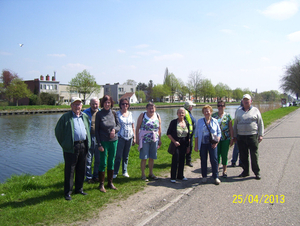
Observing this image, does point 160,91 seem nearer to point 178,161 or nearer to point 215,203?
point 178,161

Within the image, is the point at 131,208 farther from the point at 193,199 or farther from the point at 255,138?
the point at 255,138

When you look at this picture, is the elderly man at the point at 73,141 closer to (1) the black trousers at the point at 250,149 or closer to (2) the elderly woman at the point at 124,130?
(2) the elderly woman at the point at 124,130

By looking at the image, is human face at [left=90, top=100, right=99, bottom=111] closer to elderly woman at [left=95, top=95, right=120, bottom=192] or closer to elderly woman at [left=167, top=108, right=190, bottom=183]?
elderly woman at [left=95, top=95, right=120, bottom=192]

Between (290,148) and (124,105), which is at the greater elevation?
(124,105)

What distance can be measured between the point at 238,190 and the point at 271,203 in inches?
32.0

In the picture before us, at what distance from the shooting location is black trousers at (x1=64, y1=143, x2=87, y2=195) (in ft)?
15.7

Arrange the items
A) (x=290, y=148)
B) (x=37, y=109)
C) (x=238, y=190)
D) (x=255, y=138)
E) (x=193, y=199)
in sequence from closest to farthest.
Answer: (x=193, y=199)
(x=238, y=190)
(x=255, y=138)
(x=290, y=148)
(x=37, y=109)

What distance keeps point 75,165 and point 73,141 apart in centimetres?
61

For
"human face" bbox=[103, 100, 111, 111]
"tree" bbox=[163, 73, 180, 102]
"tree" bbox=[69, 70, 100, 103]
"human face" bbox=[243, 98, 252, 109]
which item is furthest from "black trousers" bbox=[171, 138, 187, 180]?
"tree" bbox=[163, 73, 180, 102]

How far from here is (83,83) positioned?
70688mm

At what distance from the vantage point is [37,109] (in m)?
49.2

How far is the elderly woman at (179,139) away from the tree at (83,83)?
68.2 meters

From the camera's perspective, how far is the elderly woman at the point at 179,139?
5.91 metres

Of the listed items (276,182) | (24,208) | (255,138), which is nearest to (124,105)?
(24,208)
